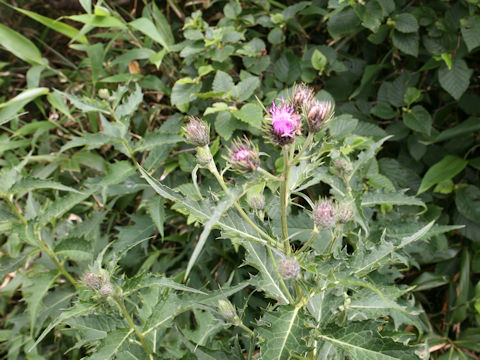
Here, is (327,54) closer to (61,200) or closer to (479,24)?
(479,24)

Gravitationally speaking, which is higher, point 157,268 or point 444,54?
point 444,54

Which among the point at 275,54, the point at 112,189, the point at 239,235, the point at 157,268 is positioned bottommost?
the point at 157,268

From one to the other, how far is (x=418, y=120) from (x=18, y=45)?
6.34ft

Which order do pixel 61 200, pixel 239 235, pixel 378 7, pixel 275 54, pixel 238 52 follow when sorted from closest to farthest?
pixel 239 235 < pixel 61 200 < pixel 378 7 < pixel 238 52 < pixel 275 54

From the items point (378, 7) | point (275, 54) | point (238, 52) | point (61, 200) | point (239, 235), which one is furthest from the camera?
point (275, 54)

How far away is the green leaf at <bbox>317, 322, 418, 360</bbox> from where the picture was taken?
79cm

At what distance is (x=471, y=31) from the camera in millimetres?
1540

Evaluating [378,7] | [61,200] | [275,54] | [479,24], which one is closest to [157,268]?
[61,200]

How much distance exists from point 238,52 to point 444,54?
0.82 metres

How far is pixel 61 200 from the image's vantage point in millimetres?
1503

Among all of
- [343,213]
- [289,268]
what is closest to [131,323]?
[289,268]

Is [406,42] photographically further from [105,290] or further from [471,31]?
[105,290]

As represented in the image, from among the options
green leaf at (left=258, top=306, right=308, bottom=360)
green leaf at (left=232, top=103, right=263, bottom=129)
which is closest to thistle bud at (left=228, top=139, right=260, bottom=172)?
green leaf at (left=258, top=306, right=308, bottom=360)

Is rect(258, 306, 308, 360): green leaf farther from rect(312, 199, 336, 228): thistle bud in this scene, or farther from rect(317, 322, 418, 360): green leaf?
rect(312, 199, 336, 228): thistle bud
